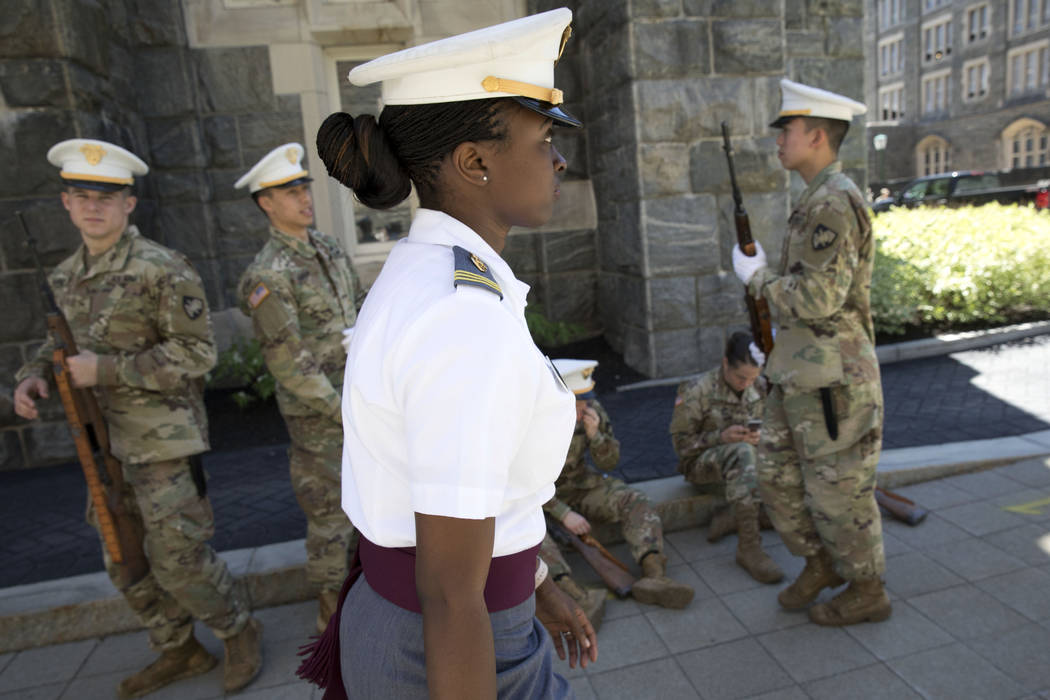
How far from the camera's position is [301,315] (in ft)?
11.5

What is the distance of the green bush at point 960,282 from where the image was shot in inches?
310

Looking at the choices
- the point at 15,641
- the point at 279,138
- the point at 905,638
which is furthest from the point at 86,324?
the point at 279,138

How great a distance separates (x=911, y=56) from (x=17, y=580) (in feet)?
166

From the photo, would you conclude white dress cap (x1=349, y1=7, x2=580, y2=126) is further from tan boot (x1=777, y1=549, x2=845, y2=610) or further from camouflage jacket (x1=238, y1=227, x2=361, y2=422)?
tan boot (x1=777, y1=549, x2=845, y2=610)

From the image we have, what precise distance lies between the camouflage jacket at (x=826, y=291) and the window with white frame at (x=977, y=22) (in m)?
44.1

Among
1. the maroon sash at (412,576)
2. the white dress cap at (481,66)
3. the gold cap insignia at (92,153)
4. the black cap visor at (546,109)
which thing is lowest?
the maroon sash at (412,576)

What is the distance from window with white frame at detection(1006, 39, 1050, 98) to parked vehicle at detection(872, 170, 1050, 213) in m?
16.7

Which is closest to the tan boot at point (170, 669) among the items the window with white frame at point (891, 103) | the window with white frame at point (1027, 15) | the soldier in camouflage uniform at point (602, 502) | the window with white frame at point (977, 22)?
the soldier in camouflage uniform at point (602, 502)

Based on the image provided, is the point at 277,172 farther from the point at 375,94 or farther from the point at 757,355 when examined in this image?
the point at 375,94

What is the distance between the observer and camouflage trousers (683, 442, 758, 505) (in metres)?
3.83

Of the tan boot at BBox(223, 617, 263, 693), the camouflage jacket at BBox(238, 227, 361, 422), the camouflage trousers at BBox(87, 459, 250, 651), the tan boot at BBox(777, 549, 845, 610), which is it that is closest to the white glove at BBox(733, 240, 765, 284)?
the tan boot at BBox(777, 549, 845, 610)

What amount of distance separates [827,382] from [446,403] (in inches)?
101

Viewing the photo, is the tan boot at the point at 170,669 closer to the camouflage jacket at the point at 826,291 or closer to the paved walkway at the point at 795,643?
the paved walkway at the point at 795,643

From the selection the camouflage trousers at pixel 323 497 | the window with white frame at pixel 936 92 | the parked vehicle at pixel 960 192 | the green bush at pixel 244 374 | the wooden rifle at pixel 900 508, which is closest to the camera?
the camouflage trousers at pixel 323 497
